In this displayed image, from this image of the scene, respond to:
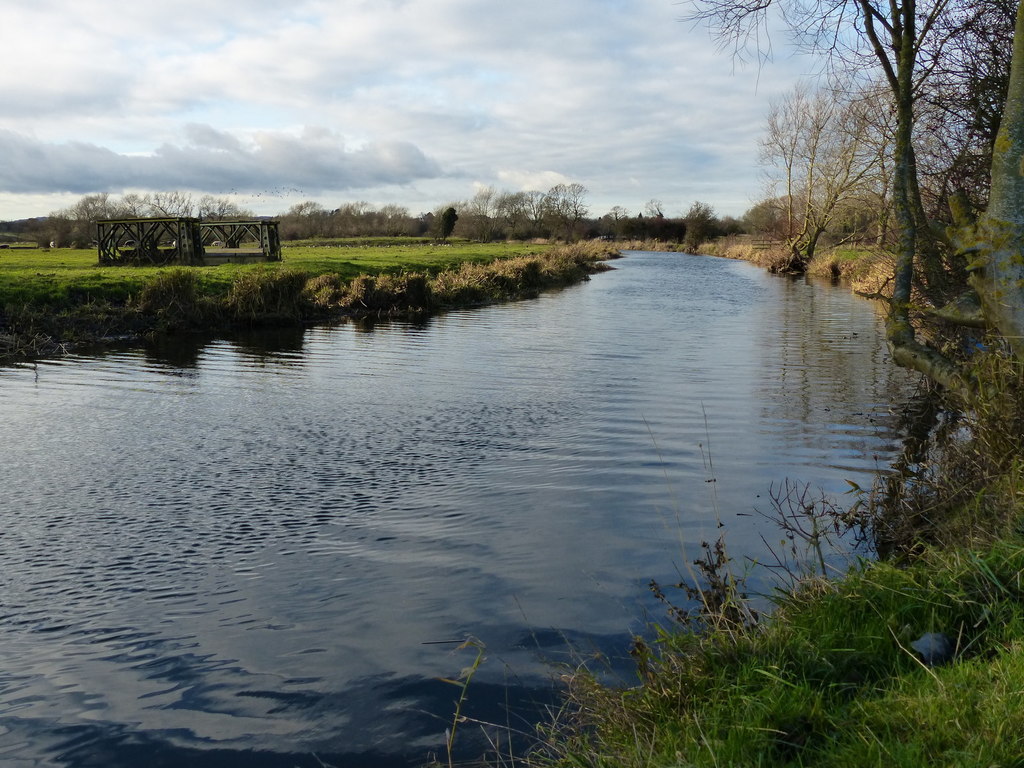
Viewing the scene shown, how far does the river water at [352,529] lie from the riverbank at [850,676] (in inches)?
27.5

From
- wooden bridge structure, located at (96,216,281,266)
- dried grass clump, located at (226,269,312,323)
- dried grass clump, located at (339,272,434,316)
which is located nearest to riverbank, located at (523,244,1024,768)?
dried grass clump, located at (226,269,312,323)

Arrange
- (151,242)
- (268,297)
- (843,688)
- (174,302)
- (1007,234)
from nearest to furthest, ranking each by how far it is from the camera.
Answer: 1. (843,688)
2. (1007,234)
3. (174,302)
4. (268,297)
5. (151,242)

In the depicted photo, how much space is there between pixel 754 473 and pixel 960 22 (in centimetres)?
590

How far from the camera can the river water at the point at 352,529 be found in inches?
A: 164

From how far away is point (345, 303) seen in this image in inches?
970

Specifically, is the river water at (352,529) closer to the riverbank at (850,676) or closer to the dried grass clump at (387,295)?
the riverbank at (850,676)

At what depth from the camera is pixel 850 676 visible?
11.4ft

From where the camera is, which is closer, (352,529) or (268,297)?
(352,529)

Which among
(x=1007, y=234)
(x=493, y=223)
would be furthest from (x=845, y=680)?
(x=493, y=223)

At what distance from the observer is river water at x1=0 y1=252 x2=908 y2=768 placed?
416cm

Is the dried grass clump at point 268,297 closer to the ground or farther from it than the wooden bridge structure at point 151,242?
closer to the ground

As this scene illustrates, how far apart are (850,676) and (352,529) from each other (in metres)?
4.17

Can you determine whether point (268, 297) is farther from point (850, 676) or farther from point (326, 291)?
point (850, 676)

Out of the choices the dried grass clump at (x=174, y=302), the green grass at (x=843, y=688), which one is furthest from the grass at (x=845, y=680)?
the dried grass clump at (x=174, y=302)
